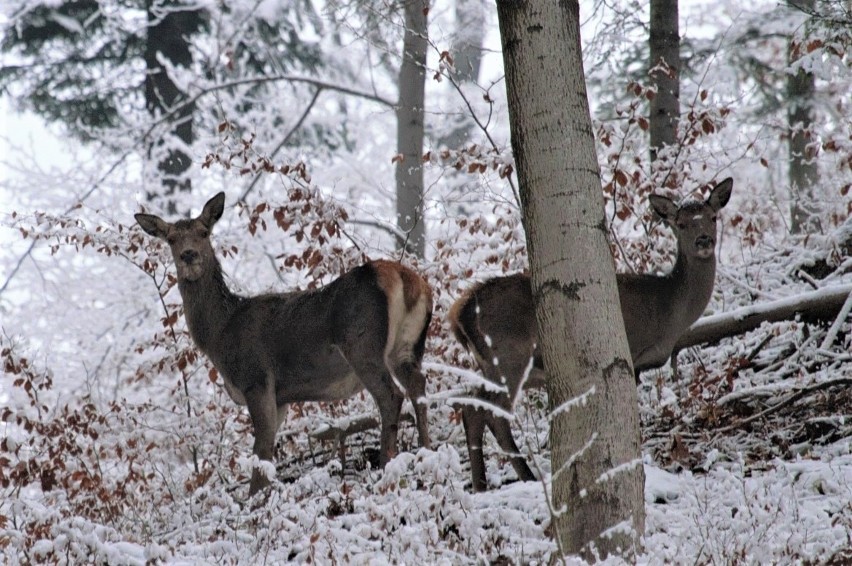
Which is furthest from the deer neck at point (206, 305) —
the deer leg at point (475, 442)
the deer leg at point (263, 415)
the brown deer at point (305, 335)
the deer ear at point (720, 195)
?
the deer ear at point (720, 195)

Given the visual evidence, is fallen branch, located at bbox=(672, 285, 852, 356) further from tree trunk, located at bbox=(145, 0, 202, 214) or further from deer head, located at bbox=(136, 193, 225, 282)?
tree trunk, located at bbox=(145, 0, 202, 214)

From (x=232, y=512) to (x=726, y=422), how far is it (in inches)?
127

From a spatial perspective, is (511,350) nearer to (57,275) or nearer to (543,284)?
(543,284)

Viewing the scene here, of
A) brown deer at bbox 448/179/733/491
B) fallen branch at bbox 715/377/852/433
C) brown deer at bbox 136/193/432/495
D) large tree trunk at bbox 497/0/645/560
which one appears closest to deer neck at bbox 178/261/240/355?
brown deer at bbox 136/193/432/495

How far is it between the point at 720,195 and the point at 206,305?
12.8 ft

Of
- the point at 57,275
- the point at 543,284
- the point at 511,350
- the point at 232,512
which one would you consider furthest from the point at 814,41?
the point at 57,275

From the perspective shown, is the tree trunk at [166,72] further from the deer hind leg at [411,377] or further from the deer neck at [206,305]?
the deer hind leg at [411,377]

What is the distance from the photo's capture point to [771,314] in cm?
751

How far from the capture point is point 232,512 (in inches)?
262

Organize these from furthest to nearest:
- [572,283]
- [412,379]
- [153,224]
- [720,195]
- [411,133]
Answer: [411,133], [153,224], [720,195], [412,379], [572,283]

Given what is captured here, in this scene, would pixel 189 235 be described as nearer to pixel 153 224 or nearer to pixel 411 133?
pixel 153 224

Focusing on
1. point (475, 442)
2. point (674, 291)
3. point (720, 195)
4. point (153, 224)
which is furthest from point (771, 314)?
point (153, 224)

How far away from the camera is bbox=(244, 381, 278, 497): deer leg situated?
7820 millimetres

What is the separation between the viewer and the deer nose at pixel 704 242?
7.75 m
